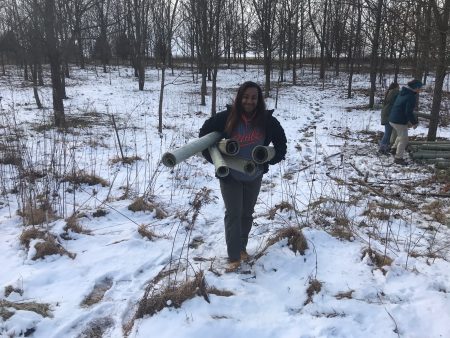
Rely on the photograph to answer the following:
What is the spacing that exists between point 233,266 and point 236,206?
613 mm

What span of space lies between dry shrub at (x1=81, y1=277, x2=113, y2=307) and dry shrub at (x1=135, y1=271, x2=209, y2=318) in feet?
1.50

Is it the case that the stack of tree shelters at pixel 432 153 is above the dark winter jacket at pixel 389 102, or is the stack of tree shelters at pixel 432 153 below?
below

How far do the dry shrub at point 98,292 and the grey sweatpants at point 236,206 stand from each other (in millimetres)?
1155

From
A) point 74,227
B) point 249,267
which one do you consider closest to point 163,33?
point 74,227

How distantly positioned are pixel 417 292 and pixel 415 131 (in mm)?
9750

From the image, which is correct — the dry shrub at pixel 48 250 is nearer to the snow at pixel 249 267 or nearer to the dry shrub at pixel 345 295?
the snow at pixel 249 267

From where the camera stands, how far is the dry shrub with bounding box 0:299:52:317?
2.94 meters

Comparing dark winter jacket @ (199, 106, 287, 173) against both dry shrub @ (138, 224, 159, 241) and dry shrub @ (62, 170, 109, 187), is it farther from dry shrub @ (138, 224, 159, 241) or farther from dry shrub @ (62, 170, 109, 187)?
dry shrub @ (62, 170, 109, 187)

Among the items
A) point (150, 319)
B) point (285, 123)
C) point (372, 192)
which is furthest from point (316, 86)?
point (150, 319)

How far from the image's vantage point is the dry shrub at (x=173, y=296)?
9.87 ft

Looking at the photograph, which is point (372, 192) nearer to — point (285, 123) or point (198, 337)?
point (198, 337)

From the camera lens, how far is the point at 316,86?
2789 centimetres

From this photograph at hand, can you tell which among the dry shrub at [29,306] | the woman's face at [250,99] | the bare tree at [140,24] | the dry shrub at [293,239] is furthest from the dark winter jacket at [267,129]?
the bare tree at [140,24]

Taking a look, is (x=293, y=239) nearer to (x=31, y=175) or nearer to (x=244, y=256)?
(x=244, y=256)
